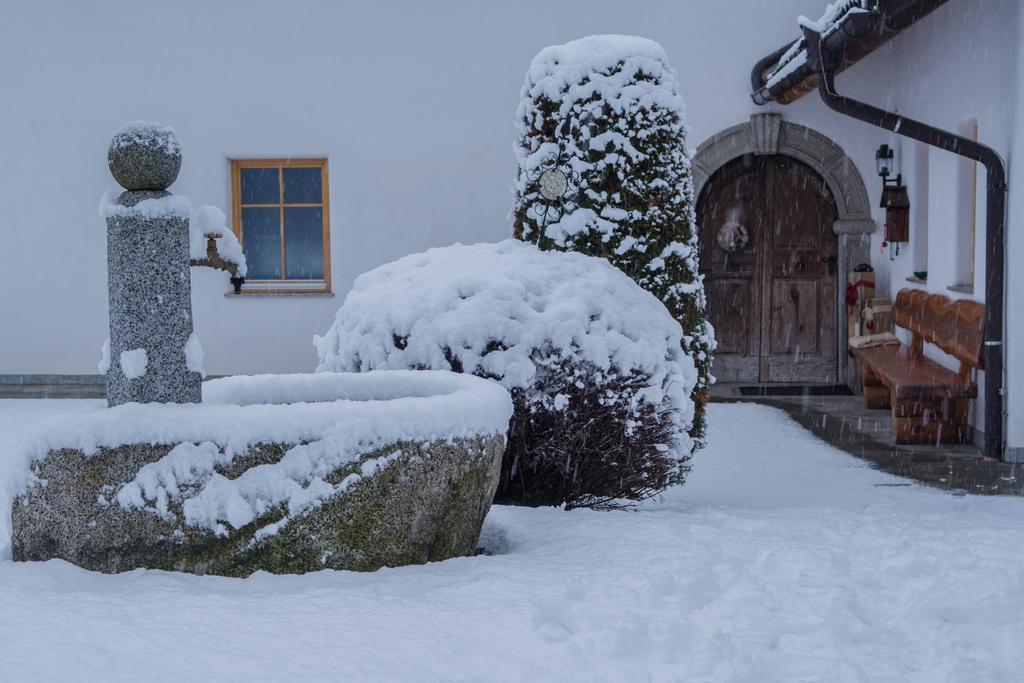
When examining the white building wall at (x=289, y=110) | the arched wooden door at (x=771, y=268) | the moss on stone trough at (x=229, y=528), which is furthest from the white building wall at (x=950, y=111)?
the moss on stone trough at (x=229, y=528)

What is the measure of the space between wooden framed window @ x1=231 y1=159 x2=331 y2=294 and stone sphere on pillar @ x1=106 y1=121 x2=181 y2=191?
6.33m

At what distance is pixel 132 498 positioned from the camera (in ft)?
10.2

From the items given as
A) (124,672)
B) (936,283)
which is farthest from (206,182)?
(124,672)

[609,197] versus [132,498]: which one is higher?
[609,197]

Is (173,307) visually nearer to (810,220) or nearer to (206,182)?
(206,182)

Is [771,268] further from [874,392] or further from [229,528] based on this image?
[229,528]

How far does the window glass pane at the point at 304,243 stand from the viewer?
984cm

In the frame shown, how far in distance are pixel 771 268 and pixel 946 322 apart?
273 cm

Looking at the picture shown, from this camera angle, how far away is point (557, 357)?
169 inches

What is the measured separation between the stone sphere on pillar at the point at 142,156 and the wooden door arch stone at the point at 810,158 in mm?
6595

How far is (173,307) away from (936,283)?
635cm

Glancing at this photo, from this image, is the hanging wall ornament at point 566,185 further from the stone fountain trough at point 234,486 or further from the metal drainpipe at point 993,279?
the metal drainpipe at point 993,279

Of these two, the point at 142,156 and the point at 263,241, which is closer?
the point at 142,156

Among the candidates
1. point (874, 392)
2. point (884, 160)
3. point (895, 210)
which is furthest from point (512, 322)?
point (884, 160)
